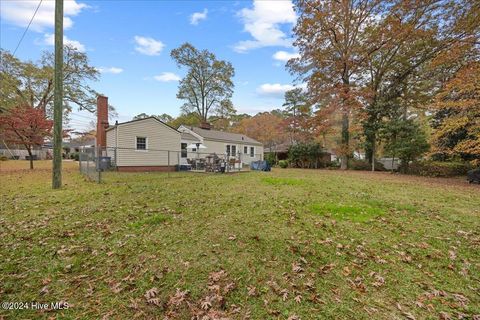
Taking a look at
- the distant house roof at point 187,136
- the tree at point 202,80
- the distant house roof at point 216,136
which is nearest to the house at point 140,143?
the distant house roof at point 187,136

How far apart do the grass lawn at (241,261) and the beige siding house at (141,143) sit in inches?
360

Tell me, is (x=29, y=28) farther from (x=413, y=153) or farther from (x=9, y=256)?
(x=413, y=153)

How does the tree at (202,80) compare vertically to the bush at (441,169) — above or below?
above

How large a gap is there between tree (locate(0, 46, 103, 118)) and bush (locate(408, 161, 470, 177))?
106 feet

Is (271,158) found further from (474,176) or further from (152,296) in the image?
(152,296)

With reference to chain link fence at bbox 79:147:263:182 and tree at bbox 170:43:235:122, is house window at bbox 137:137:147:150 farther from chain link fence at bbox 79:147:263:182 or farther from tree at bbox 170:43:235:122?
tree at bbox 170:43:235:122

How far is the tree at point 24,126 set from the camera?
15.0 m

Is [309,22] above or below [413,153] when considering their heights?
above

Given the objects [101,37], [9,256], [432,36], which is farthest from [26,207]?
[432,36]

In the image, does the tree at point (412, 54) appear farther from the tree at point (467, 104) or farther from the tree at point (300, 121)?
the tree at point (300, 121)

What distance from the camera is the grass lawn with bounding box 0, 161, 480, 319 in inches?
94.9

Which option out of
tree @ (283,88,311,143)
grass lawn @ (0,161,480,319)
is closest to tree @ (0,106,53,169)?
grass lawn @ (0,161,480,319)

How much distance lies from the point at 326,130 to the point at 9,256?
23.1 metres

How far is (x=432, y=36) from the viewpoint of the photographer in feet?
55.7
